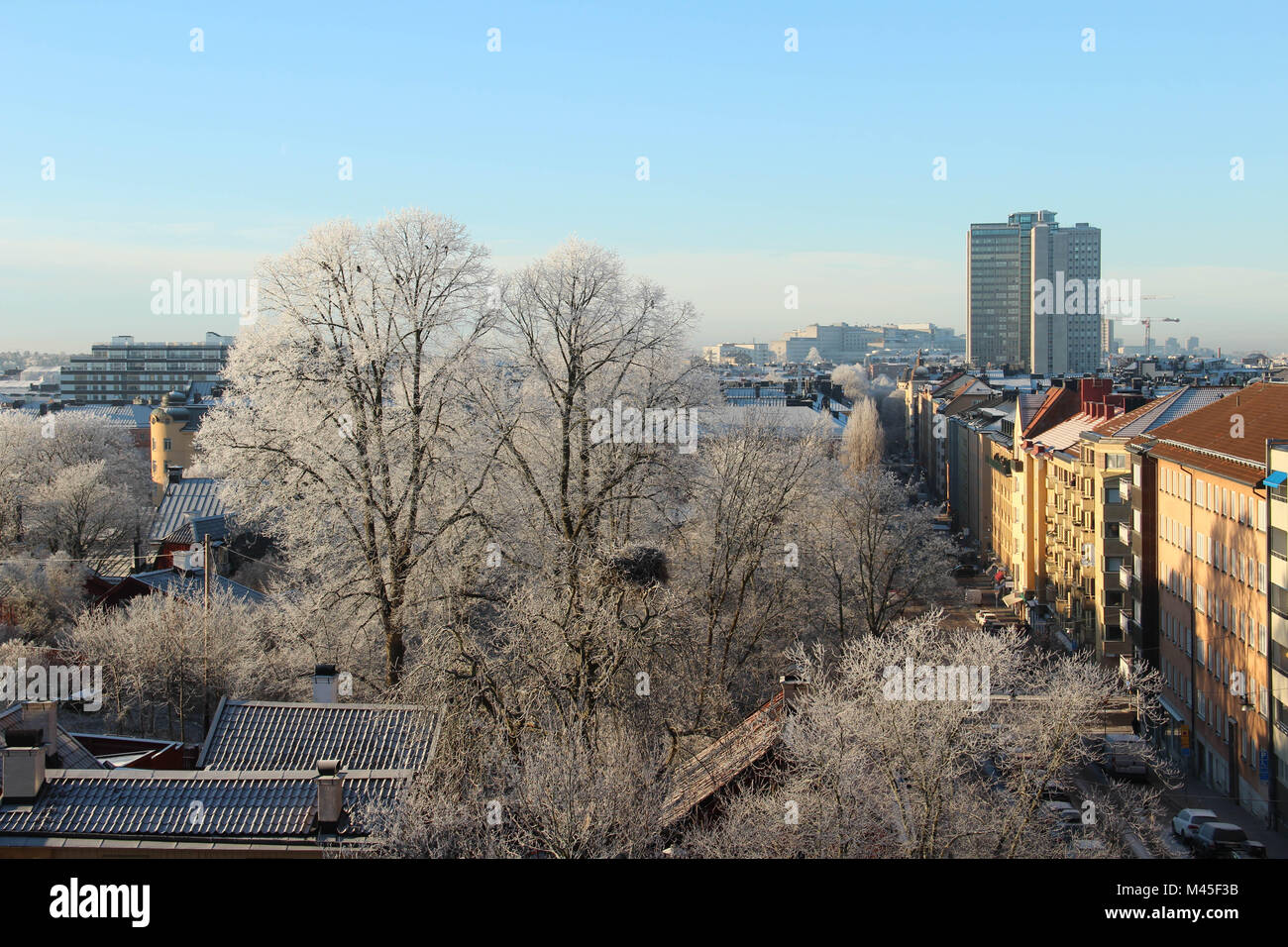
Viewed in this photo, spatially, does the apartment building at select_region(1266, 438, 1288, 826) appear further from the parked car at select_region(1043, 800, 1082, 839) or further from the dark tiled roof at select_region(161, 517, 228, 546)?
the dark tiled roof at select_region(161, 517, 228, 546)

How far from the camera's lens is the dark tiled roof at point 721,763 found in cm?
1211

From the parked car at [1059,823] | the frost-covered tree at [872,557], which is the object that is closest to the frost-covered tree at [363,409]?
the parked car at [1059,823]

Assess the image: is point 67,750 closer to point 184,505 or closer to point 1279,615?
point 1279,615

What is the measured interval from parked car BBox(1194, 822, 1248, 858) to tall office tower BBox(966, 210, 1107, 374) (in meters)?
121

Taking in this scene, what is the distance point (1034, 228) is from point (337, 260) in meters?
133

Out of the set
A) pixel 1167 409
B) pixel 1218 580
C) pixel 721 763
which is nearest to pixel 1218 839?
pixel 1218 580

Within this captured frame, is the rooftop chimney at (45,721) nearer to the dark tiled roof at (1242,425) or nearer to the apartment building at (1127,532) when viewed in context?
the dark tiled roof at (1242,425)

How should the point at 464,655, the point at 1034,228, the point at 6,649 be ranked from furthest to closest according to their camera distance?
the point at 1034,228 < the point at 6,649 < the point at 464,655

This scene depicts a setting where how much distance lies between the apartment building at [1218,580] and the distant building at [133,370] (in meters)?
Answer: 105

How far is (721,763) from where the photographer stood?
12.9 meters

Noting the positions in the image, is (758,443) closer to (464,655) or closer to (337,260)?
(337,260)

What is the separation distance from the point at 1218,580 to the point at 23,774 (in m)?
21.1
